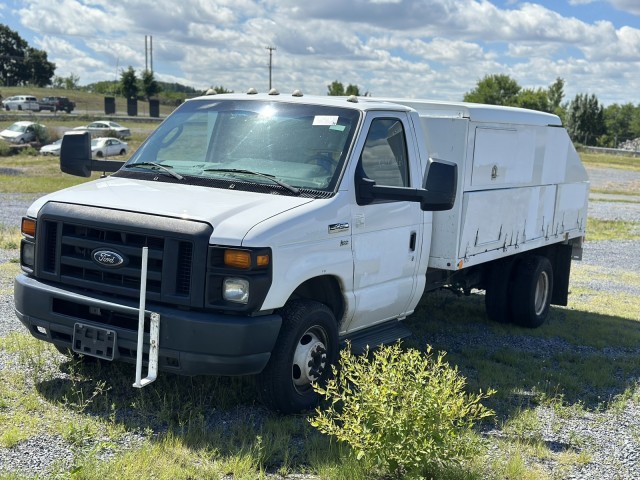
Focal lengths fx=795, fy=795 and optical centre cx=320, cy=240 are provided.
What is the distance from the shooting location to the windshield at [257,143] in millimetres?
A: 5984

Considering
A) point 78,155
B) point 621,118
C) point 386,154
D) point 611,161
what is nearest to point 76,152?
point 78,155

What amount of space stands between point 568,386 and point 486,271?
248 centimetres

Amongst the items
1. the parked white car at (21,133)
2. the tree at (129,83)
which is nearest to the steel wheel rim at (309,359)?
the parked white car at (21,133)

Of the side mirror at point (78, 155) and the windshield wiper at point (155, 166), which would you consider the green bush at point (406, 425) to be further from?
the side mirror at point (78, 155)

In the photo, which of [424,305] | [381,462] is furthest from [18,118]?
[381,462]

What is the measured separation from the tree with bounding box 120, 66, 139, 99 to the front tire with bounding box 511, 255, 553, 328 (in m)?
86.7

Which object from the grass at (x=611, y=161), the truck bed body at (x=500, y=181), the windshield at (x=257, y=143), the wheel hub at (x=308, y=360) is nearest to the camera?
the wheel hub at (x=308, y=360)

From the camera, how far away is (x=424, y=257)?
7051mm

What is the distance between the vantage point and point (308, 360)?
569cm

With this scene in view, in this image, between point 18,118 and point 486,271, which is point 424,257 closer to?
point 486,271

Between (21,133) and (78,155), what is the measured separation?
4030cm

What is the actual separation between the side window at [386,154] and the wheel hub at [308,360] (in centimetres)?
141

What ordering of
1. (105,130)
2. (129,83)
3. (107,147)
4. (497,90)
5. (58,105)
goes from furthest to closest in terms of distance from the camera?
1. (497,90)
2. (129,83)
3. (58,105)
4. (105,130)
5. (107,147)

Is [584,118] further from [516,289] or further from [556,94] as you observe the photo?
[516,289]
